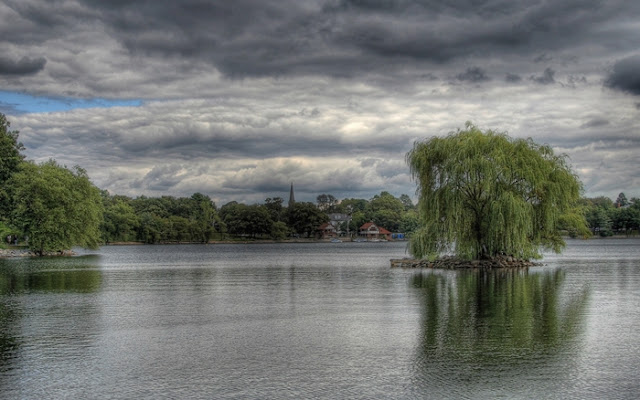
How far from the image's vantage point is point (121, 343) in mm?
18109

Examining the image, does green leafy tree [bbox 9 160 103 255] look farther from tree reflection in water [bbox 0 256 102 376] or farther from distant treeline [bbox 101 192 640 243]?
distant treeline [bbox 101 192 640 243]

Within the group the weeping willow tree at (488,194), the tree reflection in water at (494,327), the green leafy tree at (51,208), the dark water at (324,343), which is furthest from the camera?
the green leafy tree at (51,208)

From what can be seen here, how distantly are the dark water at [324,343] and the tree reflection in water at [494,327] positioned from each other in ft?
0.21

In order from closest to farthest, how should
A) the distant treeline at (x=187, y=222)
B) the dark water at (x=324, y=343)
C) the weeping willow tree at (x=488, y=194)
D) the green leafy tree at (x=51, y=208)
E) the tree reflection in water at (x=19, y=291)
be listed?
the dark water at (x=324, y=343)
the tree reflection in water at (x=19, y=291)
the weeping willow tree at (x=488, y=194)
the green leafy tree at (x=51, y=208)
the distant treeline at (x=187, y=222)

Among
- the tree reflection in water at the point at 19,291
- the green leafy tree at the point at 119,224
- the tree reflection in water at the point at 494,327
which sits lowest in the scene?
the tree reflection in water at the point at 19,291

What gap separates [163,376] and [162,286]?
2455 cm

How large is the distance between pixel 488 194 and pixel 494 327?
97.8ft

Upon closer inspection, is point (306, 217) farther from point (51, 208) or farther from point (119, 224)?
point (51, 208)

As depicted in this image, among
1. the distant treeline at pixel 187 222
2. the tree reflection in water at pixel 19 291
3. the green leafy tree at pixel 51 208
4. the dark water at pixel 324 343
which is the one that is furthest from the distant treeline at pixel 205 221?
the dark water at pixel 324 343

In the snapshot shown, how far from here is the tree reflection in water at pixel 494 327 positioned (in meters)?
14.8

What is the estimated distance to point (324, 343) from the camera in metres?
17.7

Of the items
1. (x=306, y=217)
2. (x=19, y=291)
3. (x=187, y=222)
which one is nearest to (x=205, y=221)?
(x=187, y=222)

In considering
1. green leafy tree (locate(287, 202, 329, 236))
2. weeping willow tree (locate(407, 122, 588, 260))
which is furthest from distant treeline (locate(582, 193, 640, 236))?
weeping willow tree (locate(407, 122, 588, 260))

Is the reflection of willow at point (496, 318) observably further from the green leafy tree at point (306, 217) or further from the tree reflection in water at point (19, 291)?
the green leafy tree at point (306, 217)
